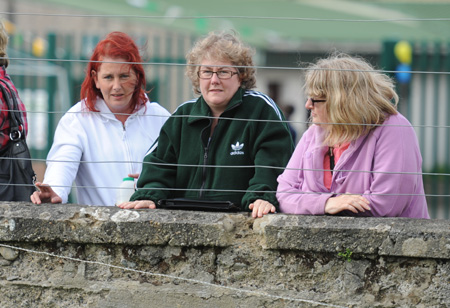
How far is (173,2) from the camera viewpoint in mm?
12008

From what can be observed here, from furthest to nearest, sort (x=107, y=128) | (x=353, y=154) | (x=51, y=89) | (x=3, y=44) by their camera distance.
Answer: (x=51, y=89), (x=107, y=128), (x=3, y=44), (x=353, y=154)

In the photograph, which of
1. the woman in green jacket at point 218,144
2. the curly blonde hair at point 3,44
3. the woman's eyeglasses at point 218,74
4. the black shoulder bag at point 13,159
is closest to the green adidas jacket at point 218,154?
the woman in green jacket at point 218,144

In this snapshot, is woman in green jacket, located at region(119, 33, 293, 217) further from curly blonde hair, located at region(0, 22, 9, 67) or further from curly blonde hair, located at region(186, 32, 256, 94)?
curly blonde hair, located at region(0, 22, 9, 67)

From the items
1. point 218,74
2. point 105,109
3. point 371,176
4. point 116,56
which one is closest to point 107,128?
point 105,109

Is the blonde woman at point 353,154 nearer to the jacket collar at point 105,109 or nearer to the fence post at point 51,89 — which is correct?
the jacket collar at point 105,109

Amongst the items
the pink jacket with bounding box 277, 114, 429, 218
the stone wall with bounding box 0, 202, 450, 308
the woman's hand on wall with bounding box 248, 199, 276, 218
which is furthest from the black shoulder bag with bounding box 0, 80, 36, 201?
the pink jacket with bounding box 277, 114, 429, 218

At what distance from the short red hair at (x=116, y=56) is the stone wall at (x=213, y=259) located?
0.86 m

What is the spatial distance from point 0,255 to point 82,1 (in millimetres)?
9193

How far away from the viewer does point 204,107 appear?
3756 millimetres

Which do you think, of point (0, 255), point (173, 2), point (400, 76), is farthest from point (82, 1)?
point (0, 255)

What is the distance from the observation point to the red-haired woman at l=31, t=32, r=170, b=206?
4.07 metres

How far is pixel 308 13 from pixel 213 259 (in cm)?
951

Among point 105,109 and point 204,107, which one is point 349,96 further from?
point 105,109

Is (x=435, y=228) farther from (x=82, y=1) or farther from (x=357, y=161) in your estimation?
(x=82, y=1)
